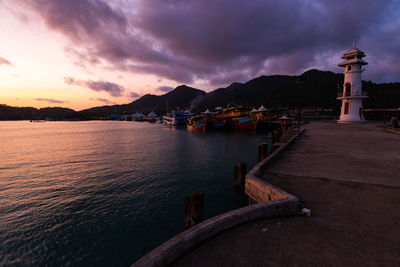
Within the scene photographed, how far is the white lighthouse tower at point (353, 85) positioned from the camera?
34.6 meters

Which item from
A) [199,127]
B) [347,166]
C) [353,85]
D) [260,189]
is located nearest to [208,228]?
[260,189]

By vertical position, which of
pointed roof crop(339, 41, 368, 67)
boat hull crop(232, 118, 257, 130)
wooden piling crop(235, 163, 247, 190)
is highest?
pointed roof crop(339, 41, 368, 67)

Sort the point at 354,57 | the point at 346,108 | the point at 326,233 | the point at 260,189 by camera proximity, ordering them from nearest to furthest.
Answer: the point at 326,233, the point at 260,189, the point at 354,57, the point at 346,108

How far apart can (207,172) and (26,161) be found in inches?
872

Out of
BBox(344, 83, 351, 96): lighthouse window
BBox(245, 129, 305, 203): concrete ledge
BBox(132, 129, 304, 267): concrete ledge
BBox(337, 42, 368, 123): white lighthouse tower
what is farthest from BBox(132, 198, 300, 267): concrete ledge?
BBox(344, 83, 351, 96): lighthouse window

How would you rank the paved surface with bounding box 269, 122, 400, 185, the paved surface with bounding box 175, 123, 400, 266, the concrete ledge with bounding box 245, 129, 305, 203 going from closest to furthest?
the paved surface with bounding box 175, 123, 400, 266 → the concrete ledge with bounding box 245, 129, 305, 203 → the paved surface with bounding box 269, 122, 400, 185

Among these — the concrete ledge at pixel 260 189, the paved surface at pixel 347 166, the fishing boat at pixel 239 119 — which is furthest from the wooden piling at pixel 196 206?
the fishing boat at pixel 239 119

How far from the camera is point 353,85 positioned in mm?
35062

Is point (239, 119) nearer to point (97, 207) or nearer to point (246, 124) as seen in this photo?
point (246, 124)

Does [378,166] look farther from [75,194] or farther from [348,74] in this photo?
[348,74]

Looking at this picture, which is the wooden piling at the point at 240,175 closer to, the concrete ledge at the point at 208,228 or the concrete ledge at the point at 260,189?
the concrete ledge at the point at 260,189

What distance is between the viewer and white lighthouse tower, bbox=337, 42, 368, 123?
3456cm

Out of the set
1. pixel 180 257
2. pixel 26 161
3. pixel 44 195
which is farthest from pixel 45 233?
pixel 26 161

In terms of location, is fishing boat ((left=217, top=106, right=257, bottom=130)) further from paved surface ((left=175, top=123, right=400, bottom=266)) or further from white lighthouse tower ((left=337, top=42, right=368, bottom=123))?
paved surface ((left=175, top=123, right=400, bottom=266))
